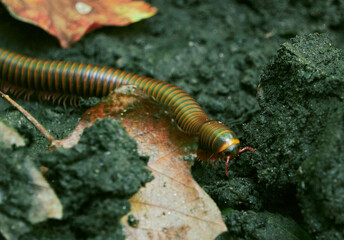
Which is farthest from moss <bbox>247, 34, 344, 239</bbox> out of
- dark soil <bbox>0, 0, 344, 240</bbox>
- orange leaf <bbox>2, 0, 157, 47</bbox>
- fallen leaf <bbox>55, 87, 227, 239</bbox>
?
orange leaf <bbox>2, 0, 157, 47</bbox>

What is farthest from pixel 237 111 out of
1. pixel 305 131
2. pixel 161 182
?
pixel 161 182

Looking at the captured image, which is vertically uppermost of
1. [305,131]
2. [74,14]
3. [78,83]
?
[305,131]

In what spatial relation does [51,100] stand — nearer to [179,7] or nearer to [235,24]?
[179,7]

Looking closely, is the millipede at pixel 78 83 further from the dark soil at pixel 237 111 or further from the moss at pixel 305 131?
the moss at pixel 305 131

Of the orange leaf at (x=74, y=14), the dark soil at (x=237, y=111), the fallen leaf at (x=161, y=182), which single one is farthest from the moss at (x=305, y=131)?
the orange leaf at (x=74, y=14)

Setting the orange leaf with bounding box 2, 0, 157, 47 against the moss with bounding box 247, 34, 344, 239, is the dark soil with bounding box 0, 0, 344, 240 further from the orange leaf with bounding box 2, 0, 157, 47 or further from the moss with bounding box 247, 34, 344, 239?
the orange leaf with bounding box 2, 0, 157, 47

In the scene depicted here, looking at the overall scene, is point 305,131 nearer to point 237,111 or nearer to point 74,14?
point 237,111
